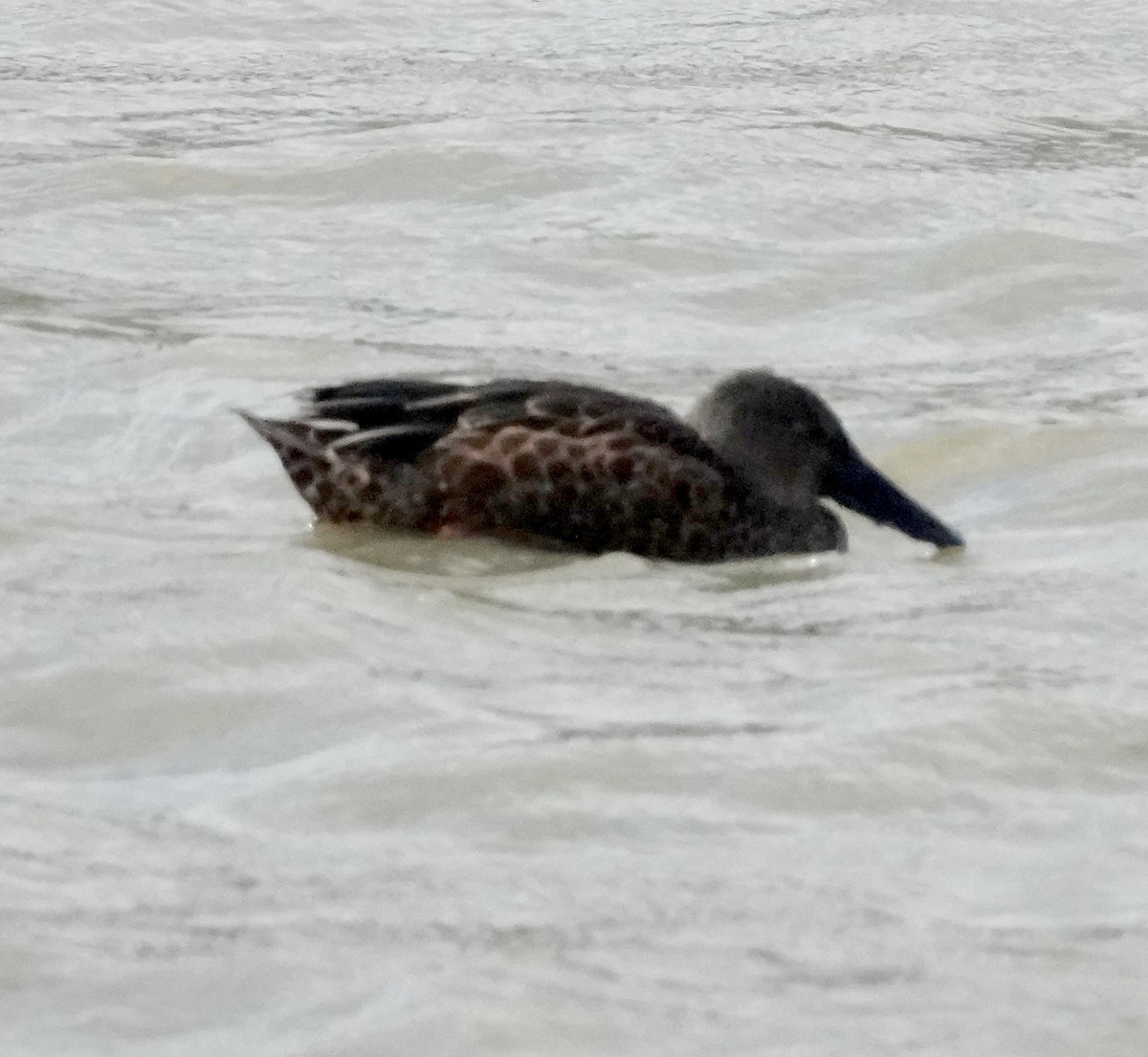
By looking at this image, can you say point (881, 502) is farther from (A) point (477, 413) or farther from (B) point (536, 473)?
(A) point (477, 413)

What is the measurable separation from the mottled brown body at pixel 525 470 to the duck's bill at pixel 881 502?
0.37m

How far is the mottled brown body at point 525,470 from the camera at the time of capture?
24.8 ft

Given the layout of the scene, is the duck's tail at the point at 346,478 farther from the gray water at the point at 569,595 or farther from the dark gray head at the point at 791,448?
the dark gray head at the point at 791,448

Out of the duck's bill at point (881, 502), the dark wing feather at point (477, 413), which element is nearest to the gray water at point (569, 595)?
the duck's bill at point (881, 502)

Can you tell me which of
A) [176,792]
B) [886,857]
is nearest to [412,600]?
[176,792]

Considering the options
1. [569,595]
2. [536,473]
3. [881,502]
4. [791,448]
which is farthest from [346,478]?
[881,502]

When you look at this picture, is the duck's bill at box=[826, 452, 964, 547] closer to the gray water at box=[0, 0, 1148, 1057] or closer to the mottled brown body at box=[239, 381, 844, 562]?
the gray water at box=[0, 0, 1148, 1057]

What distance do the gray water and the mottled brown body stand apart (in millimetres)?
100

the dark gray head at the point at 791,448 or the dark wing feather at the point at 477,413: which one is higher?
the dark wing feather at the point at 477,413

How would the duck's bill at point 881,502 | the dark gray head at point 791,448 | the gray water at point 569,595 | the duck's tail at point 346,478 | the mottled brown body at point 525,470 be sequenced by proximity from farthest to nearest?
1. the dark gray head at point 791,448
2. the duck's bill at point 881,502
3. the duck's tail at point 346,478
4. the mottled brown body at point 525,470
5. the gray water at point 569,595

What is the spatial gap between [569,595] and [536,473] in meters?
0.51

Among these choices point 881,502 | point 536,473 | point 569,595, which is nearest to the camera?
point 569,595

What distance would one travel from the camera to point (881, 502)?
8109mm

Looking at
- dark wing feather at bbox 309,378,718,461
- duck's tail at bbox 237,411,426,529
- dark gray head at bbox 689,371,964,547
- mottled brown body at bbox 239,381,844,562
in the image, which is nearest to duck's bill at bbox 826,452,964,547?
dark gray head at bbox 689,371,964,547
